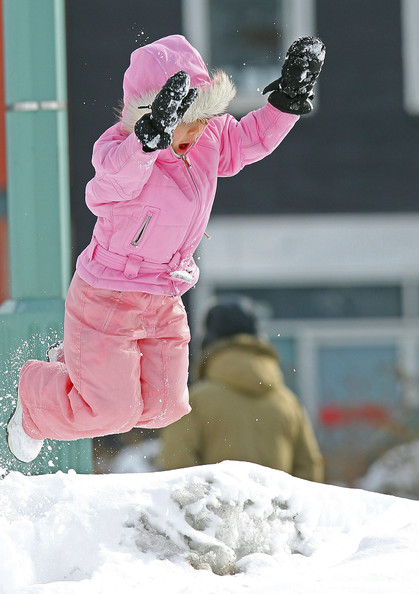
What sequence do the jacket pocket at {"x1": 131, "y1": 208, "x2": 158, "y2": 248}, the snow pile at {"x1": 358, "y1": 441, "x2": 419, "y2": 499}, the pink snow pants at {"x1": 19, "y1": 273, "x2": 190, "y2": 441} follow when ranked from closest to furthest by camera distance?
the jacket pocket at {"x1": 131, "y1": 208, "x2": 158, "y2": 248} < the pink snow pants at {"x1": 19, "y1": 273, "x2": 190, "y2": 441} < the snow pile at {"x1": 358, "y1": 441, "x2": 419, "y2": 499}

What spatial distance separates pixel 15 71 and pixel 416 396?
550 centimetres

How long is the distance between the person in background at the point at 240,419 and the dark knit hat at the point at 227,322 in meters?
0.02

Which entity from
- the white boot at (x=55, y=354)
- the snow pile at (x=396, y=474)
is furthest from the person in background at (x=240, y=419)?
the snow pile at (x=396, y=474)

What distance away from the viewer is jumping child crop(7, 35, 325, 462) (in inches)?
101

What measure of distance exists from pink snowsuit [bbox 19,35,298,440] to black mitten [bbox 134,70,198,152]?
0.44 feet

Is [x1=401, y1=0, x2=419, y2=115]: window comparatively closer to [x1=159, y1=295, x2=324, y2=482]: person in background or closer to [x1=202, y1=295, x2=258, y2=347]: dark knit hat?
[x1=202, y1=295, x2=258, y2=347]: dark knit hat

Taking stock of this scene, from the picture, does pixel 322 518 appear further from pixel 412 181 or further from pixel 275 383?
A: pixel 412 181

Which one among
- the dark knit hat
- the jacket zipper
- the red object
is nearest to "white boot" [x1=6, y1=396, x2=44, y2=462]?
the jacket zipper

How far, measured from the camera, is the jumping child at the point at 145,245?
8.38 ft

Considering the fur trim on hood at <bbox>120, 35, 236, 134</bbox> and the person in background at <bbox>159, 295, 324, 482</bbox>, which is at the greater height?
the fur trim on hood at <bbox>120, 35, 236, 134</bbox>

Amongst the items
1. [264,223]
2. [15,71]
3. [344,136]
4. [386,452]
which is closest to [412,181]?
[344,136]

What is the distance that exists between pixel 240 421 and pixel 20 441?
4.24ft

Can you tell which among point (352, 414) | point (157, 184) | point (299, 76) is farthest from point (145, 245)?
point (352, 414)

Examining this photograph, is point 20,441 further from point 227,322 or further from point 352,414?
point 352,414
